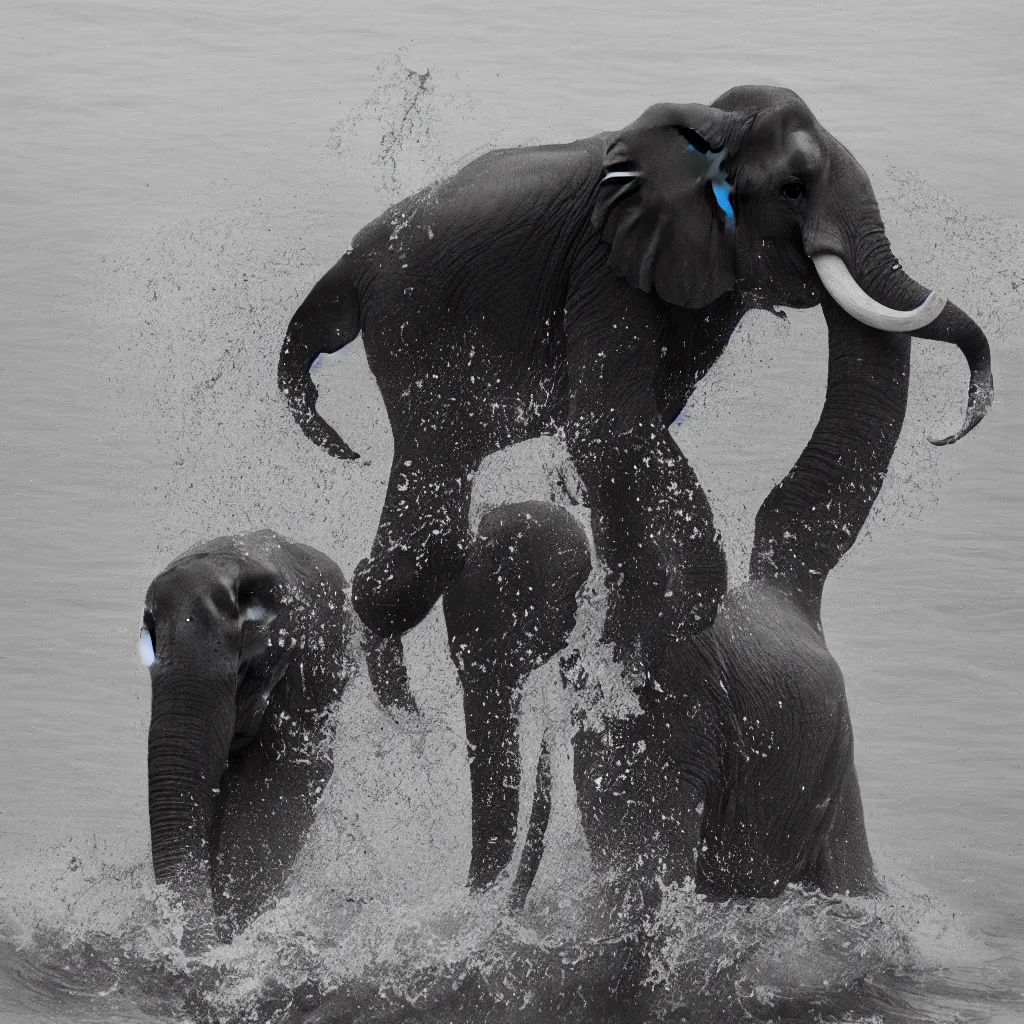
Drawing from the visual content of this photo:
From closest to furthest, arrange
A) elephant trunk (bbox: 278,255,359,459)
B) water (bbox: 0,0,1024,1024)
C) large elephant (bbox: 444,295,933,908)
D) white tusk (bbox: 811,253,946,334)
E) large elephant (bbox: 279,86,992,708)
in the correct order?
white tusk (bbox: 811,253,946,334) → large elephant (bbox: 279,86,992,708) → large elephant (bbox: 444,295,933,908) → water (bbox: 0,0,1024,1024) → elephant trunk (bbox: 278,255,359,459)

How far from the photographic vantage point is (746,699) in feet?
22.7

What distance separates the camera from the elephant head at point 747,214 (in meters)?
6.62

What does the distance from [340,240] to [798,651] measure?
6.56 meters

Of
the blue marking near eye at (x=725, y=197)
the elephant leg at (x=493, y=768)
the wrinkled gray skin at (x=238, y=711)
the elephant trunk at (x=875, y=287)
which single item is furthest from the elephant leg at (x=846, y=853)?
the blue marking near eye at (x=725, y=197)

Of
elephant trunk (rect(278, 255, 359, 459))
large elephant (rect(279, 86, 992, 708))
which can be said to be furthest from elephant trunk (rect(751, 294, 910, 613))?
elephant trunk (rect(278, 255, 359, 459))

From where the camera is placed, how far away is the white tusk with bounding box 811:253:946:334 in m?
6.54

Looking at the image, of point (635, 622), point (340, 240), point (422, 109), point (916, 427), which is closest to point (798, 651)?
point (635, 622)

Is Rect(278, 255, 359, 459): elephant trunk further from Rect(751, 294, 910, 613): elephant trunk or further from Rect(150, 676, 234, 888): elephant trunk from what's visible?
Rect(751, 294, 910, 613): elephant trunk

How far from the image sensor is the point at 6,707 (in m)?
8.89

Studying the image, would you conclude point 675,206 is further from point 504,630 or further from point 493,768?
point 493,768

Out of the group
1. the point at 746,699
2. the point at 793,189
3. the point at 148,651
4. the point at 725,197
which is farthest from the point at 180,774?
the point at 793,189

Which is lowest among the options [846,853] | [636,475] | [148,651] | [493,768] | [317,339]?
[846,853]

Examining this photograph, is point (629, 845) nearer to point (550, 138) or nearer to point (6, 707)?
point (6, 707)

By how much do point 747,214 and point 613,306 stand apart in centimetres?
41
